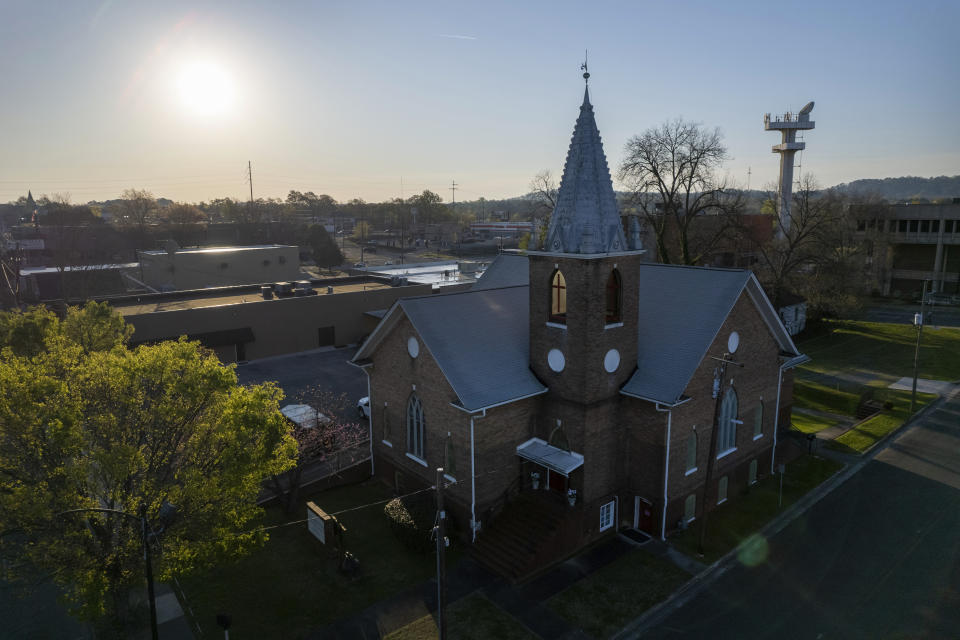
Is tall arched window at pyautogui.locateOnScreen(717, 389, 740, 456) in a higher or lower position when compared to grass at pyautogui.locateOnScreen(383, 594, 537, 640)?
higher

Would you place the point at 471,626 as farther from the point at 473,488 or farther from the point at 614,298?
the point at 614,298

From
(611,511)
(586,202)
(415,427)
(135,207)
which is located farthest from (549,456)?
(135,207)

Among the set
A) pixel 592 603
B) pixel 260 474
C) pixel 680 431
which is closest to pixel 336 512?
pixel 260 474

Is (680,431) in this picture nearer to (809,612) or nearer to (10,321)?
(809,612)

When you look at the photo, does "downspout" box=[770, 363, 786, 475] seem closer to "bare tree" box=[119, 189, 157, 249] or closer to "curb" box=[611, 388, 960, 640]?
"curb" box=[611, 388, 960, 640]

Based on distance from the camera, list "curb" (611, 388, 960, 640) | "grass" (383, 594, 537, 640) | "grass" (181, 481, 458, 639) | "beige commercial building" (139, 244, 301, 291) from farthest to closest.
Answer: "beige commercial building" (139, 244, 301, 291) → "grass" (181, 481, 458, 639) → "curb" (611, 388, 960, 640) → "grass" (383, 594, 537, 640)

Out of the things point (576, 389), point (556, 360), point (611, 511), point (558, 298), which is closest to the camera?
point (576, 389)

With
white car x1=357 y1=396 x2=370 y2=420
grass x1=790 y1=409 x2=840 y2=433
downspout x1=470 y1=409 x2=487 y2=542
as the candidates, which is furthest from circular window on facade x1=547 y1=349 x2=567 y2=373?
grass x1=790 y1=409 x2=840 y2=433
